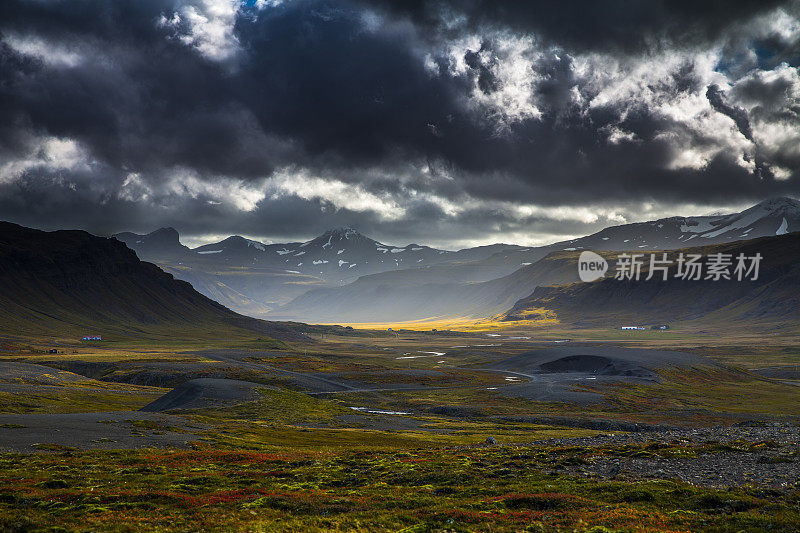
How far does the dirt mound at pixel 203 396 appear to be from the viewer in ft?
334

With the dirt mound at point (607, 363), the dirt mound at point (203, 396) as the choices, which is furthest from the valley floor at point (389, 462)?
the dirt mound at point (607, 363)

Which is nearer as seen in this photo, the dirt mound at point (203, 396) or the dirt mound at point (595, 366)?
the dirt mound at point (203, 396)

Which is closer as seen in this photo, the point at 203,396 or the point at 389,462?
the point at 389,462

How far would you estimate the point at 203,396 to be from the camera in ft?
348

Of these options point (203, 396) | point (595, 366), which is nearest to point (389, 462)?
point (203, 396)

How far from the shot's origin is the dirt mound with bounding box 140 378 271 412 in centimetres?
10188

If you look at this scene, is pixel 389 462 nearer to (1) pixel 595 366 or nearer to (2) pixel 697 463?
(2) pixel 697 463

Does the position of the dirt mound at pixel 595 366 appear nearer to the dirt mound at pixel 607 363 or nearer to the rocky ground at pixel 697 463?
the dirt mound at pixel 607 363

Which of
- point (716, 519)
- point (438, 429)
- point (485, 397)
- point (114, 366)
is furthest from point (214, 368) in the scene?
point (716, 519)

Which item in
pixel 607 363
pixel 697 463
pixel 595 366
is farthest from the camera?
pixel 595 366

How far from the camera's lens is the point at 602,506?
1133 inches

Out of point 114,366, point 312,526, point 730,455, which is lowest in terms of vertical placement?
point 114,366

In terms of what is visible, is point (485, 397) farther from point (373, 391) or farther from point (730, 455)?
point (730, 455)

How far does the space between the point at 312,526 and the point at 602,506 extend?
16.2m
